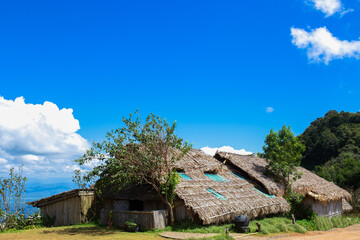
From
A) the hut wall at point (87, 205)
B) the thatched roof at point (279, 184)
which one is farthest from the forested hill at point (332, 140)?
the hut wall at point (87, 205)

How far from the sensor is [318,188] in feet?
80.0

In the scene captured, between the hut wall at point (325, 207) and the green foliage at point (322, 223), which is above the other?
the hut wall at point (325, 207)

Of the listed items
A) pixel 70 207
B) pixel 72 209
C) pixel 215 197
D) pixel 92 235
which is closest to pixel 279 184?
pixel 215 197

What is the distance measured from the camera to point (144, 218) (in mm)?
15258

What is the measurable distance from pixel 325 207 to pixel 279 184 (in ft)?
15.5

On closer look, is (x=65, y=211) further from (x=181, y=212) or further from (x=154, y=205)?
(x=181, y=212)

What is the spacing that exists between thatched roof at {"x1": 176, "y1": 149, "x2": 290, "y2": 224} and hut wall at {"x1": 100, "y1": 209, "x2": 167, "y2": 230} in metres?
1.47

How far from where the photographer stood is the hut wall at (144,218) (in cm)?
1506

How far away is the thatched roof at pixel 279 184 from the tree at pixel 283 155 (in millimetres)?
726

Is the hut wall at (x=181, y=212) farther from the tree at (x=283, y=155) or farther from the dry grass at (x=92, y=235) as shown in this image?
the tree at (x=283, y=155)

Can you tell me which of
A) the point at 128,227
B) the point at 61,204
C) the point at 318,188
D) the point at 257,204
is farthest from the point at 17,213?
the point at 318,188

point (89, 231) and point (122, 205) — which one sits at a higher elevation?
point (122, 205)

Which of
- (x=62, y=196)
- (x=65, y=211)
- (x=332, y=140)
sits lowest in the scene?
(x=65, y=211)

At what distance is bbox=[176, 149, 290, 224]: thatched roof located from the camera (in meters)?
15.4
